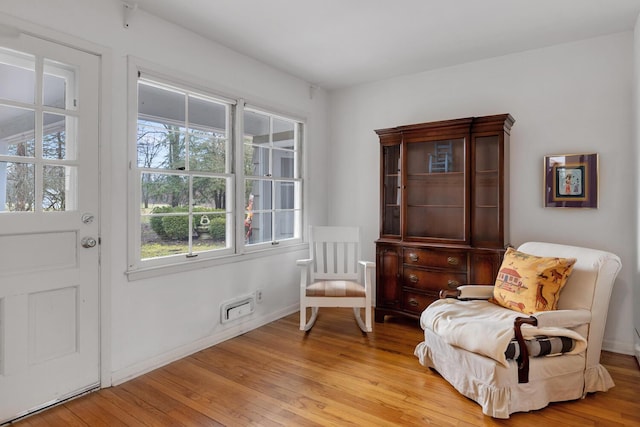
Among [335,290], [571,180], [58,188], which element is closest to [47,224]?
[58,188]

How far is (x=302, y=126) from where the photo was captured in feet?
13.8

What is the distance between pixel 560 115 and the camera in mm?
3211

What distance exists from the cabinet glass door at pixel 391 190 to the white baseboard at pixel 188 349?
1406 mm

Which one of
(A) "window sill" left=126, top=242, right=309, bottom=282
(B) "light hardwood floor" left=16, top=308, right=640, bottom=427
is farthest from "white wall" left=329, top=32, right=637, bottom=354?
(A) "window sill" left=126, top=242, right=309, bottom=282

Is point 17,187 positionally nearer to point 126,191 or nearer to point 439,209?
point 126,191

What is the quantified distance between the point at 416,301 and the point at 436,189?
3.59 feet

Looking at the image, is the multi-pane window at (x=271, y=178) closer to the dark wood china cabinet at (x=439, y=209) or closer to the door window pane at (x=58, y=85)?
the dark wood china cabinet at (x=439, y=209)

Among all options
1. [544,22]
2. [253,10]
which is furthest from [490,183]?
[253,10]

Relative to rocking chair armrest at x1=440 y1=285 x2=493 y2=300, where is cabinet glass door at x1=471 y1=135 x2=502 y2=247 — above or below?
above

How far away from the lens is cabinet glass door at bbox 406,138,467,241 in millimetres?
3457

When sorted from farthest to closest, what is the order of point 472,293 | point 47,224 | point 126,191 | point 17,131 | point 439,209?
point 439,209
point 472,293
point 126,191
point 47,224
point 17,131

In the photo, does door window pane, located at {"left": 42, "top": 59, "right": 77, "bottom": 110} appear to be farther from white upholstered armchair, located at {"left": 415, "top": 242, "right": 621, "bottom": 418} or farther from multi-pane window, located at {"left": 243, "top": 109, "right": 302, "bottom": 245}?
white upholstered armchair, located at {"left": 415, "top": 242, "right": 621, "bottom": 418}

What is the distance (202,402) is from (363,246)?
2.53 metres

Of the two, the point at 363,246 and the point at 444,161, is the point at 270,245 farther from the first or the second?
the point at 444,161
